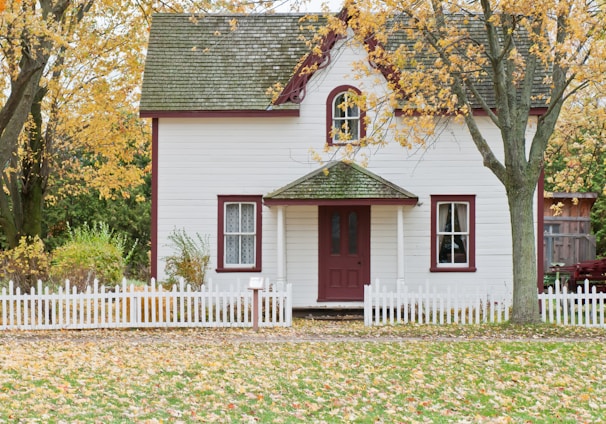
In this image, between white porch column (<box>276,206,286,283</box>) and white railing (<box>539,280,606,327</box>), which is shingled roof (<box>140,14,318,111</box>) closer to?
white porch column (<box>276,206,286,283</box>)

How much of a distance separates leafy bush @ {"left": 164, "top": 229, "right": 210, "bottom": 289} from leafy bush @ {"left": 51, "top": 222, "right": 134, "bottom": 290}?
1310 mm

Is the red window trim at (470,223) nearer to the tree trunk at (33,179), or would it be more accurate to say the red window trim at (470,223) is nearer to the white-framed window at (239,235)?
the white-framed window at (239,235)

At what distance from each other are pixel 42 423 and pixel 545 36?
1310cm

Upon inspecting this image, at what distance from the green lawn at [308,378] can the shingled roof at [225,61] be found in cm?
722

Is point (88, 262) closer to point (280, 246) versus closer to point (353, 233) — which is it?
point (280, 246)

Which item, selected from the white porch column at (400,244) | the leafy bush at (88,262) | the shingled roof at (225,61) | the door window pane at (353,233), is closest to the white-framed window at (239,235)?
the door window pane at (353,233)

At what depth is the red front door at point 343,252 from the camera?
21.7 meters

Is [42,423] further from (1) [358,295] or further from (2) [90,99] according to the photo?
(2) [90,99]

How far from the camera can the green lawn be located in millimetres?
9758

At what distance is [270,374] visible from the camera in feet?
39.5

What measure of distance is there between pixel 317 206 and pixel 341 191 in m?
1.19

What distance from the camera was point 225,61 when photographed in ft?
74.6

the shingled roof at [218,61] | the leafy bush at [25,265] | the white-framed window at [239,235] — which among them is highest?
the shingled roof at [218,61]

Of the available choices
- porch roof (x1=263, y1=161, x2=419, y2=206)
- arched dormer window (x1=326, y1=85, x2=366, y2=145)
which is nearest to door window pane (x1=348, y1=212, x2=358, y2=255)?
porch roof (x1=263, y1=161, x2=419, y2=206)
